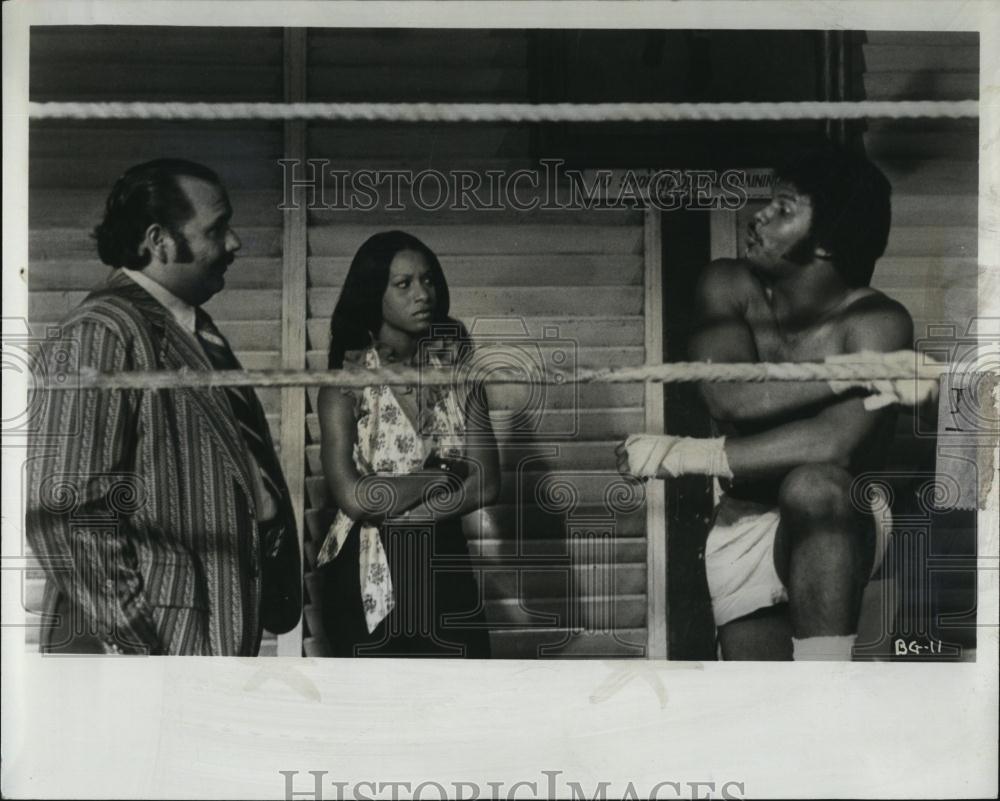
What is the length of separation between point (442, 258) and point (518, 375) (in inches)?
10.2

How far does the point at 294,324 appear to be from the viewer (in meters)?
1.85

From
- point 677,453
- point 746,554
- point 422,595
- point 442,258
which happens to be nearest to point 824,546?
point 746,554

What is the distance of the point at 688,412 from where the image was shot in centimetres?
185

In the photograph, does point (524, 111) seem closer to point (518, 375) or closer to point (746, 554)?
point (518, 375)

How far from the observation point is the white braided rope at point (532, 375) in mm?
1839

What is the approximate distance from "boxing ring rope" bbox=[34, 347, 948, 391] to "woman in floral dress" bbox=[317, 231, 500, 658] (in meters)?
0.02

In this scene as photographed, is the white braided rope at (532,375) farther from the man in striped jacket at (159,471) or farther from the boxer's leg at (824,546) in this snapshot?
the boxer's leg at (824,546)

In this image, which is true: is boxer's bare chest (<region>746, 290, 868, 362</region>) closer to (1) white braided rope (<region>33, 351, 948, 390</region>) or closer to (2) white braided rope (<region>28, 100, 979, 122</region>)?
(1) white braided rope (<region>33, 351, 948, 390</region>)

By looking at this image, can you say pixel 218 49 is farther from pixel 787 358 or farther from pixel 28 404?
pixel 787 358

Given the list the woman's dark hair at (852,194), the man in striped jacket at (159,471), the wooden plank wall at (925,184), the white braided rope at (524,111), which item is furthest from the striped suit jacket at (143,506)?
the wooden plank wall at (925,184)

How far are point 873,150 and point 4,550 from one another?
5.83 ft

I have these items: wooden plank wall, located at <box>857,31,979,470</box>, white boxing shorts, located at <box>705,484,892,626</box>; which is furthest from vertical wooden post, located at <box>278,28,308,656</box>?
wooden plank wall, located at <box>857,31,979,470</box>

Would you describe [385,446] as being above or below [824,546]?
above

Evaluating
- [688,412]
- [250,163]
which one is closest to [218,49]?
[250,163]
